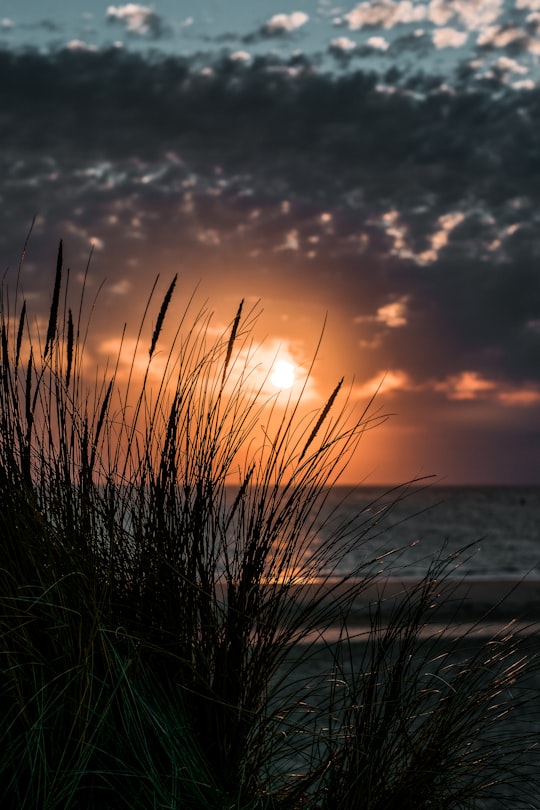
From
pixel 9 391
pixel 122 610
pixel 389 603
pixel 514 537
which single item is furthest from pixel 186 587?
pixel 514 537

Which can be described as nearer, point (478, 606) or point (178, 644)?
point (178, 644)

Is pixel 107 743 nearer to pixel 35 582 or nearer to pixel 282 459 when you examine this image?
pixel 35 582

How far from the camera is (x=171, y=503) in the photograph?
6.90 ft

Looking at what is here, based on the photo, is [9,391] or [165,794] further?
[9,391]

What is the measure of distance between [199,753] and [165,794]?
0.52 feet

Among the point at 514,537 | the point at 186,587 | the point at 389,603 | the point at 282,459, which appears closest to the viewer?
the point at 186,587

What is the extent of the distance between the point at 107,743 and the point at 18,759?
19 cm

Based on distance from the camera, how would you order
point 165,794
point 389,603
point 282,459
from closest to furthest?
Result: 1. point 165,794
2. point 282,459
3. point 389,603

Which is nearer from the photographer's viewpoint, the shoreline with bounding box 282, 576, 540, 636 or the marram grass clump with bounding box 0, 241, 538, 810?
the marram grass clump with bounding box 0, 241, 538, 810

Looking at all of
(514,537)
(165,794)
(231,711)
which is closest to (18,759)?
(165,794)

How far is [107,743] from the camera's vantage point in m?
1.86

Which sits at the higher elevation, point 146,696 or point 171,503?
point 171,503

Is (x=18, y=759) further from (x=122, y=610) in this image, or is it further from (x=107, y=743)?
(x=122, y=610)

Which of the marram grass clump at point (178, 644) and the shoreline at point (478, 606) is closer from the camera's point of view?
the marram grass clump at point (178, 644)
